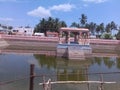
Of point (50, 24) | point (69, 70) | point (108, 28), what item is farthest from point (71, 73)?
point (108, 28)

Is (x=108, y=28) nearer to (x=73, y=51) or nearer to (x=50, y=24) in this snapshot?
(x=50, y=24)

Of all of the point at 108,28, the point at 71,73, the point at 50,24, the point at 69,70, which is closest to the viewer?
the point at 71,73

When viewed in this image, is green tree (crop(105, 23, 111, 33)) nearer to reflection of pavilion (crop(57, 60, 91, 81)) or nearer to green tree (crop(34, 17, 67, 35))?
green tree (crop(34, 17, 67, 35))

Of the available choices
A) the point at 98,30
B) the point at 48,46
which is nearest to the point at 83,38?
the point at 48,46

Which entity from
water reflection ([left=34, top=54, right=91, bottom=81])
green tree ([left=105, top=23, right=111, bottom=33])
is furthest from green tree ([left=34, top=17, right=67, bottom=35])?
water reflection ([left=34, top=54, right=91, bottom=81])

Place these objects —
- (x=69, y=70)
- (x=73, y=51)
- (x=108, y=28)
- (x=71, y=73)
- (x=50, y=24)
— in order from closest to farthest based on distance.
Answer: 1. (x=71, y=73)
2. (x=69, y=70)
3. (x=73, y=51)
4. (x=50, y=24)
5. (x=108, y=28)

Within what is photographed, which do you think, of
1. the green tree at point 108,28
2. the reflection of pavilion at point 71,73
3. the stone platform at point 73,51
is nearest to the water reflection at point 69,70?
the reflection of pavilion at point 71,73

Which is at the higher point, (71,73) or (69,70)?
(71,73)

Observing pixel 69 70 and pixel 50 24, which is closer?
pixel 69 70

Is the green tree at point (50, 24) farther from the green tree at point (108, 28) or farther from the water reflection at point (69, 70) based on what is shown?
the water reflection at point (69, 70)

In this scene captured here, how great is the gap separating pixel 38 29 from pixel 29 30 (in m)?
4.71

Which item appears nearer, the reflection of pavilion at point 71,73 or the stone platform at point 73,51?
the reflection of pavilion at point 71,73

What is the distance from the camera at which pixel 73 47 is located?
131 feet

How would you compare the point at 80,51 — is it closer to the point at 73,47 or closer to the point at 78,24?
the point at 73,47
